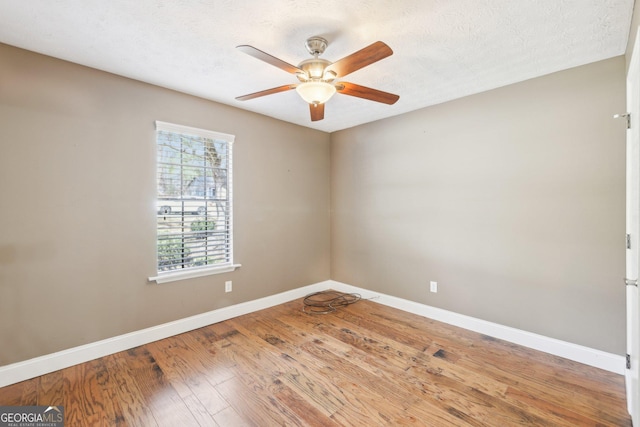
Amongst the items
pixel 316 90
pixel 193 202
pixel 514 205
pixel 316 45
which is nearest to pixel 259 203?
pixel 193 202

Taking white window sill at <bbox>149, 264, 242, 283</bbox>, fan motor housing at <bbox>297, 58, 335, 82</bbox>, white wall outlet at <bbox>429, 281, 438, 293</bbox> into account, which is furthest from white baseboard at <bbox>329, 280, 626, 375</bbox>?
fan motor housing at <bbox>297, 58, 335, 82</bbox>

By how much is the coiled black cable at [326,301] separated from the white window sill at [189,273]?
1083 millimetres

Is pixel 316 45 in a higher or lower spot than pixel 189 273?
higher

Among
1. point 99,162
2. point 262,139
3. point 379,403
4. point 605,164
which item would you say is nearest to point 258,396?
point 379,403

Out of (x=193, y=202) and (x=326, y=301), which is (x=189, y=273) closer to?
(x=193, y=202)

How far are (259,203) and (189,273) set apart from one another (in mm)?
1162

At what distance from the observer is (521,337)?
269 cm

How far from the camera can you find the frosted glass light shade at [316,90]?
6.49ft

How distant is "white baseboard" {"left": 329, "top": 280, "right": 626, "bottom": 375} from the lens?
228 centimetres

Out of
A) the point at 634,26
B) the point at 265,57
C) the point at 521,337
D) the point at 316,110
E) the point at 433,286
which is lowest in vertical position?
the point at 521,337

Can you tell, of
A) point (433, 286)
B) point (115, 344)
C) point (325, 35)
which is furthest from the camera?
point (433, 286)

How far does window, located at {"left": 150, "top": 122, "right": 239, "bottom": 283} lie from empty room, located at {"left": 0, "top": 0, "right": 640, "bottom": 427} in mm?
22

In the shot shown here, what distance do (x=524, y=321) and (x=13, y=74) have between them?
15.5 feet

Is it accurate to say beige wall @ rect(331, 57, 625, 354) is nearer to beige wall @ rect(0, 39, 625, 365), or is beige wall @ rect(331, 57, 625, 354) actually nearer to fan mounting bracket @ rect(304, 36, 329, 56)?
beige wall @ rect(0, 39, 625, 365)
